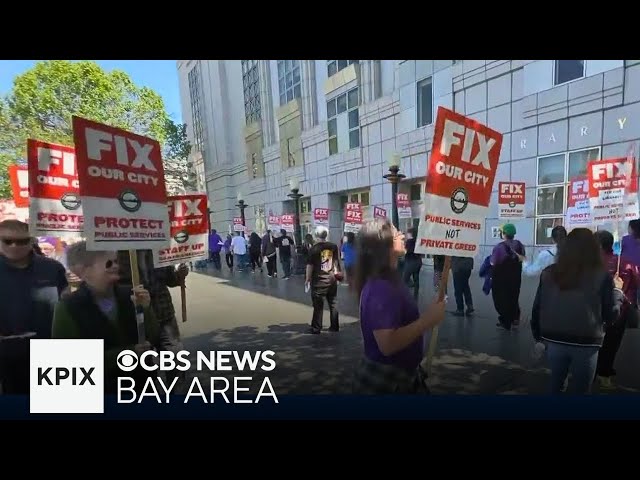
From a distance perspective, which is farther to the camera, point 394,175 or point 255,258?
point 255,258

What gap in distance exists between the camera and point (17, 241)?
263 cm

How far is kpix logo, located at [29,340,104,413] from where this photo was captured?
247cm

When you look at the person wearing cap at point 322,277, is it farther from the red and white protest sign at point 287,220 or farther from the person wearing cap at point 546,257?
the person wearing cap at point 546,257

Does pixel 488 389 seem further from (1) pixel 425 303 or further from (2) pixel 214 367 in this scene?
(1) pixel 425 303

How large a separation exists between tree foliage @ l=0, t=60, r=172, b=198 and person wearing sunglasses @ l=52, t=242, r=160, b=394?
1.13m

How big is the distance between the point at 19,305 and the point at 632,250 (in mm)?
6060

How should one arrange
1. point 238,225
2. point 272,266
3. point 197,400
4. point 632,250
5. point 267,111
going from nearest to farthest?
point 197,400
point 632,250
point 267,111
point 238,225
point 272,266

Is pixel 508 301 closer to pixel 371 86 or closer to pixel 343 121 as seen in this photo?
pixel 343 121

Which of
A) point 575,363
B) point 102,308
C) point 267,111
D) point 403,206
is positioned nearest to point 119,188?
point 102,308

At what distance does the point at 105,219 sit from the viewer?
2145mm

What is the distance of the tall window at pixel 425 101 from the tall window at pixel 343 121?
9.05 feet

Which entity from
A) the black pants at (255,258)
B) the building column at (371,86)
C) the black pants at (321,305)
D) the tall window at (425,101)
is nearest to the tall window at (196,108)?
the black pants at (321,305)

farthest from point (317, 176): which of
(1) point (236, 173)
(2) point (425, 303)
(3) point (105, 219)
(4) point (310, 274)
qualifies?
(3) point (105, 219)

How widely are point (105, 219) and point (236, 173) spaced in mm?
2642
